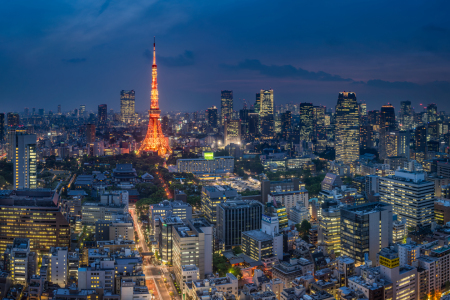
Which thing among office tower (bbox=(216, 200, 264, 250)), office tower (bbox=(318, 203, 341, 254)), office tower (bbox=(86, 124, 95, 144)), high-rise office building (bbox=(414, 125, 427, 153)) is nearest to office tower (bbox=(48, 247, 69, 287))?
office tower (bbox=(216, 200, 264, 250))

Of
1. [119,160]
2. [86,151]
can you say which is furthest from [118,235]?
[86,151]

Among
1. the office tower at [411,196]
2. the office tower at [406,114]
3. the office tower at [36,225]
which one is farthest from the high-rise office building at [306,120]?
the office tower at [36,225]

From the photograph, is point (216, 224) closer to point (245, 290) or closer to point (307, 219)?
point (307, 219)

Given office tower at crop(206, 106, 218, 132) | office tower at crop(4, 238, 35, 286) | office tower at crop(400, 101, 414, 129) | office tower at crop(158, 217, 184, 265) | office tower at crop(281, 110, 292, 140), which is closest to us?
office tower at crop(4, 238, 35, 286)

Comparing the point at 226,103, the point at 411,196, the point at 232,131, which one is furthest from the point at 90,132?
the point at 411,196

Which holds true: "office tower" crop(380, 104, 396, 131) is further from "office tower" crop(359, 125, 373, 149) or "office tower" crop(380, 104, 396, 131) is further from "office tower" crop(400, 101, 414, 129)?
"office tower" crop(400, 101, 414, 129)

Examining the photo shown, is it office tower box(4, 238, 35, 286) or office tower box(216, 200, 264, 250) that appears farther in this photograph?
office tower box(216, 200, 264, 250)

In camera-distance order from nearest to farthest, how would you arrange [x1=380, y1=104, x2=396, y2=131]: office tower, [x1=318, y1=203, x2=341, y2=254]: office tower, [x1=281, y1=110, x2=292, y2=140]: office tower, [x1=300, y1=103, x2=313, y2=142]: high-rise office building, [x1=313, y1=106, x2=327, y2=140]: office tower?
[x1=318, y1=203, x2=341, y2=254]: office tower < [x1=380, y1=104, x2=396, y2=131]: office tower < [x1=313, y1=106, x2=327, y2=140]: office tower < [x1=300, y1=103, x2=313, y2=142]: high-rise office building < [x1=281, y1=110, x2=292, y2=140]: office tower

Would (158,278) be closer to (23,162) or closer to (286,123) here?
(23,162)
